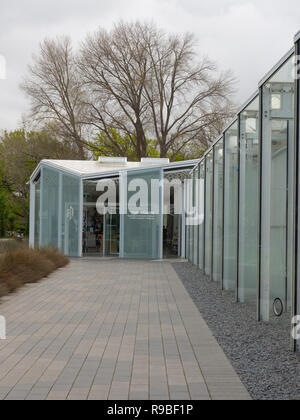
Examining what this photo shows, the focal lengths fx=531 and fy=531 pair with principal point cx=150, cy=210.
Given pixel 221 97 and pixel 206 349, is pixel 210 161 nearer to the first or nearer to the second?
pixel 206 349

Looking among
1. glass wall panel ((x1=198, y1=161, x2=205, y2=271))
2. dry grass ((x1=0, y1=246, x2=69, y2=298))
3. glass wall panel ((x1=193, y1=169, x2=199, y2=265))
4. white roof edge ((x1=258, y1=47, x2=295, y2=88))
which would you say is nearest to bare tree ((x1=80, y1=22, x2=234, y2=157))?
glass wall panel ((x1=193, y1=169, x2=199, y2=265))

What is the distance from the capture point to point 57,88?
3272 cm

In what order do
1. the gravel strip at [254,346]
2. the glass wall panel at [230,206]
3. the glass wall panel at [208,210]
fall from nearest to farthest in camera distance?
the gravel strip at [254,346] < the glass wall panel at [230,206] < the glass wall panel at [208,210]

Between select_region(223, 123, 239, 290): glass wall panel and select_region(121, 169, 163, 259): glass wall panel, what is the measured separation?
909 cm

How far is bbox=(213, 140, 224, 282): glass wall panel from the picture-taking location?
468 inches

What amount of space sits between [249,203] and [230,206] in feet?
6.26

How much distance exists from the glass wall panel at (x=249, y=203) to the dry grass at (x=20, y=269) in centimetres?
424

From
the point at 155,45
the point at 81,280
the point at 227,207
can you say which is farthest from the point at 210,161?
the point at 155,45

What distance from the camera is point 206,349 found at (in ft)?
19.4

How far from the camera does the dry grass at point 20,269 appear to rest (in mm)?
10406

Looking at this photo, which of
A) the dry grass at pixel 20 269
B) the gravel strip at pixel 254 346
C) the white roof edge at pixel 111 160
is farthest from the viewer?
the white roof edge at pixel 111 160

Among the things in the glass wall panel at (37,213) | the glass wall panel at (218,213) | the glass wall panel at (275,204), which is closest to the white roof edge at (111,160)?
the glass wall panel at (37,213)

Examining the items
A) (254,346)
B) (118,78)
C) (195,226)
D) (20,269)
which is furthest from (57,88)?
(254,346)

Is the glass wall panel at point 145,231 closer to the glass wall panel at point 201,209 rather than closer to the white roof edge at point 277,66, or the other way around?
the glass wall panel at point 201,209
